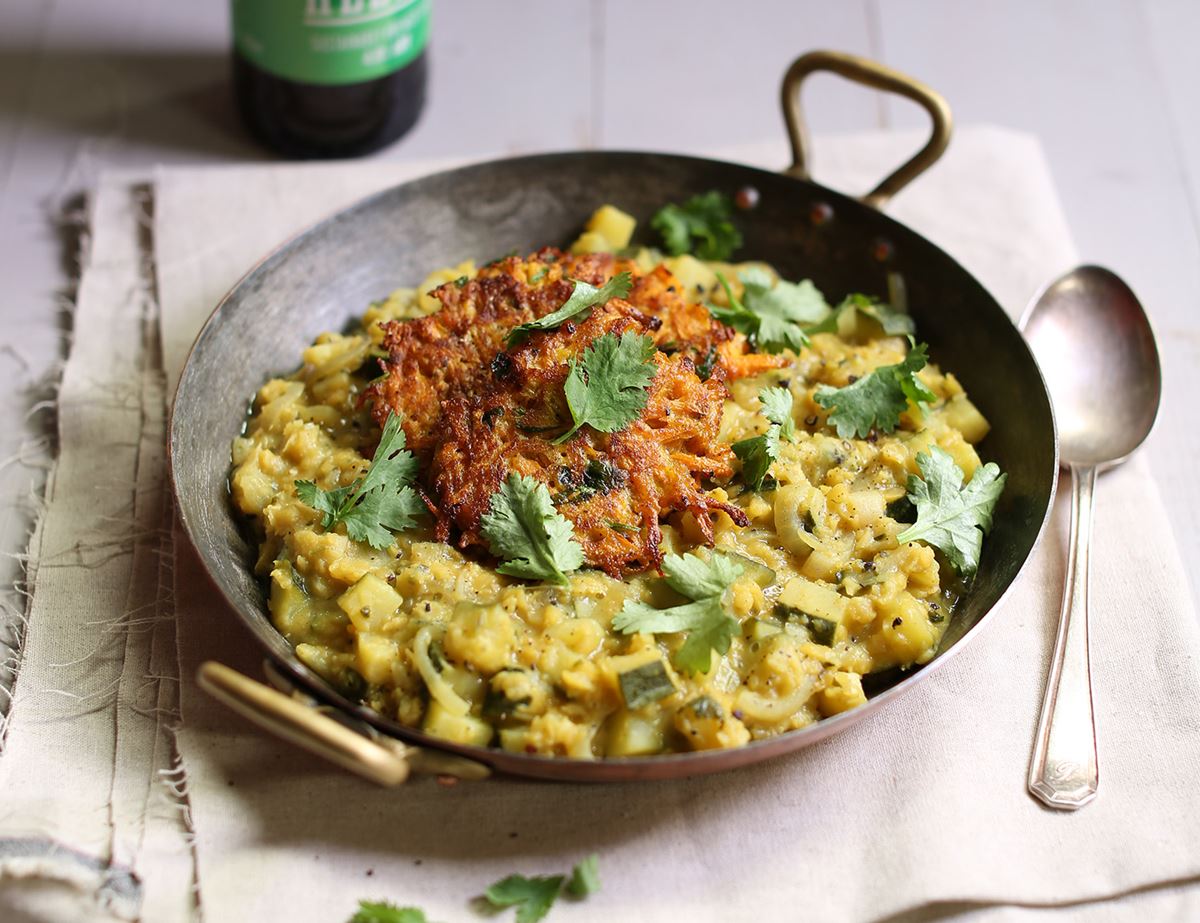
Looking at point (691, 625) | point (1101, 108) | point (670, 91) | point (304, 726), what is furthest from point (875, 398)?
point (1101, 108)

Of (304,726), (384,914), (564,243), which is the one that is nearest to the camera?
(304,726)

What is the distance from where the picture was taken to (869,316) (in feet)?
14.8

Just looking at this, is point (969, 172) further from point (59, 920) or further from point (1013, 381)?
point (59, 920)

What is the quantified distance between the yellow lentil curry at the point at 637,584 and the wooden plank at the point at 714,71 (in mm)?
2151

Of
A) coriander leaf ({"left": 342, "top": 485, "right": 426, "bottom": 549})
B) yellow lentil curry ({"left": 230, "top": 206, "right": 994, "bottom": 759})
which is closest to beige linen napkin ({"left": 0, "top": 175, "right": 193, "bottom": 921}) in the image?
yellow lentil curry ({"left": 230, "top": 206, "right": 994, "bottom": 759})

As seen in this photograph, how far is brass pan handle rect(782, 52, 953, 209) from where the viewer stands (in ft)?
14.9

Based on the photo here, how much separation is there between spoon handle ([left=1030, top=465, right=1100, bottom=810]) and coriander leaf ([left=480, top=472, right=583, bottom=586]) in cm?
148

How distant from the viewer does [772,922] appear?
10.8ft

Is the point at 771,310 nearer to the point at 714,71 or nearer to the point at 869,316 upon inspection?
the point at 869,316

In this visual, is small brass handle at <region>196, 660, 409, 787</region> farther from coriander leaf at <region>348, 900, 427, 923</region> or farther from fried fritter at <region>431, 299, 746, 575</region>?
fried fritter at <region>431, 299, 746, 575</region>

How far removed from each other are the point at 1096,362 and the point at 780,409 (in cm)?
152

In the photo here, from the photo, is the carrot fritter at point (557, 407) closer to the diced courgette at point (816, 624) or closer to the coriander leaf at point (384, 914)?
the diced courgette at point (816, 624)

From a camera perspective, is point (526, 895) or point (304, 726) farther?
point (526, 895)

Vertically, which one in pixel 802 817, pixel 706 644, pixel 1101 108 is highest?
pixel 1101 108
